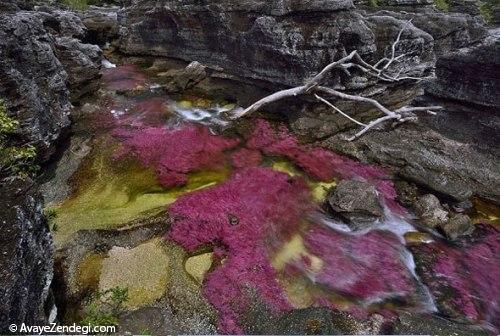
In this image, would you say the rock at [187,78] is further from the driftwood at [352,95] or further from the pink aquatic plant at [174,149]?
the pink aquatic plant at [174,149]

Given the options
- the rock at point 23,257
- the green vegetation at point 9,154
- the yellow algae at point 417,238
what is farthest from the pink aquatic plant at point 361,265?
the green vegetation at point 9,154

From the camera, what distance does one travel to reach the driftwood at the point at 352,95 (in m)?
21.5

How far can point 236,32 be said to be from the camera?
26438mm

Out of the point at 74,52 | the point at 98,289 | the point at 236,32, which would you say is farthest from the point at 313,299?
the point at 74,52

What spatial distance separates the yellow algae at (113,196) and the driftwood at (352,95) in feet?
25.2

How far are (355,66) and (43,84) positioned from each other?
18.1m

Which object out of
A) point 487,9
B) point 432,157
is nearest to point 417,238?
Result: point 432,157

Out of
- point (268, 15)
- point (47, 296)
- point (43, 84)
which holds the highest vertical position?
point (268, 15)

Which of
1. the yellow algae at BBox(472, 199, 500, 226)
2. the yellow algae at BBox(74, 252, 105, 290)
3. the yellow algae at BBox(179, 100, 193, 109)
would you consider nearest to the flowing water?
the yellow algae at BBox(74, 252, 105, 290)

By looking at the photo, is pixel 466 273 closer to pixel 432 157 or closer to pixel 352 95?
pixel 432 157

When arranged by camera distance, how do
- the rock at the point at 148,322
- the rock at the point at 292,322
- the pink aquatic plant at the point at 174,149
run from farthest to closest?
1. the pink aquatic plant at the point at 174,149
2. the rock at the point at 292,322
3. the rock at the point at 148,322

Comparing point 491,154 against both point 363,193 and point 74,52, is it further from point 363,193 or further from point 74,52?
point 74,52

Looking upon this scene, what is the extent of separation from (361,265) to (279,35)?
50.9 feet

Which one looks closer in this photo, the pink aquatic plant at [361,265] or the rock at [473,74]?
the pink aquatic plant at [361,265]
